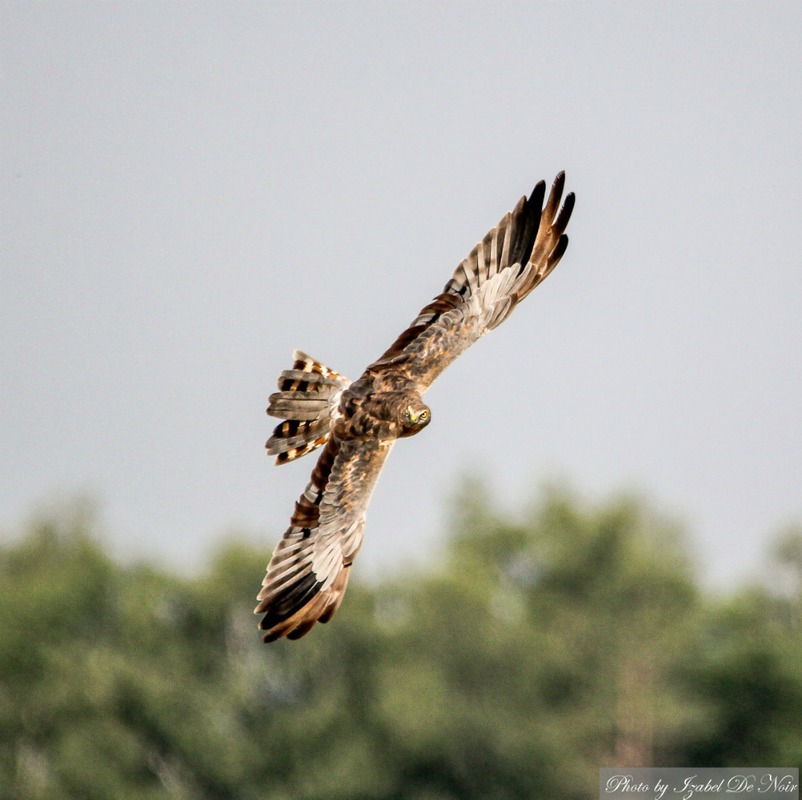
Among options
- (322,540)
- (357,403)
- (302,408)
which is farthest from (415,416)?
(322,540)

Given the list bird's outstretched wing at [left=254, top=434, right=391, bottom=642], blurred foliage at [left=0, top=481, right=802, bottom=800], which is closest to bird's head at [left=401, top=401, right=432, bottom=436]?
bird's outstretched wing at [left=254, top=434, right=391, bottom=642]

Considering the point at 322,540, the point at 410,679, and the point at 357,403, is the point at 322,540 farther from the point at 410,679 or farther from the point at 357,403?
the point at 410,679

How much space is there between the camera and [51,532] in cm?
6712

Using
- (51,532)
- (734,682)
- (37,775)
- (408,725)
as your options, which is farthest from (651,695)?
(51,532)

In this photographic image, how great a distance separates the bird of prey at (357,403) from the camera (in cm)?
1473

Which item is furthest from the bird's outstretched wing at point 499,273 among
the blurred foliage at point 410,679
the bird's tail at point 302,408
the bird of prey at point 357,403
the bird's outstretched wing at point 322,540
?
the blurred foliage at point 410,679

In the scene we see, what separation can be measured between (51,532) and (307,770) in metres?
25.1

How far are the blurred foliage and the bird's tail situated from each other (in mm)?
30188

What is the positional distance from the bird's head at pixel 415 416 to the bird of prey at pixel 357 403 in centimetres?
22

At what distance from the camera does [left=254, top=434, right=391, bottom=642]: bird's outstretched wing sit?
14.8 metres

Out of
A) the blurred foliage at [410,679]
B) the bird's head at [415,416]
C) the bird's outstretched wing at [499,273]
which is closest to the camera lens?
the bird's head at [415,416]

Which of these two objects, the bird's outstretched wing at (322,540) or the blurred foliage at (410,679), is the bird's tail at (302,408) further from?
the blurred foliage at (410,679)

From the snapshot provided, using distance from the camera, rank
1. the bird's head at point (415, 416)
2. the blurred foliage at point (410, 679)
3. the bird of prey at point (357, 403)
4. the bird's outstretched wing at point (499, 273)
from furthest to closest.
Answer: the blurred foliage at point (410, 679)
the bird's outstretched wing at point (499, 273)
the bird of prey at point (357, 403)
the bird's head at point (415, 416)

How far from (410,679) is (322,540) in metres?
33.4
